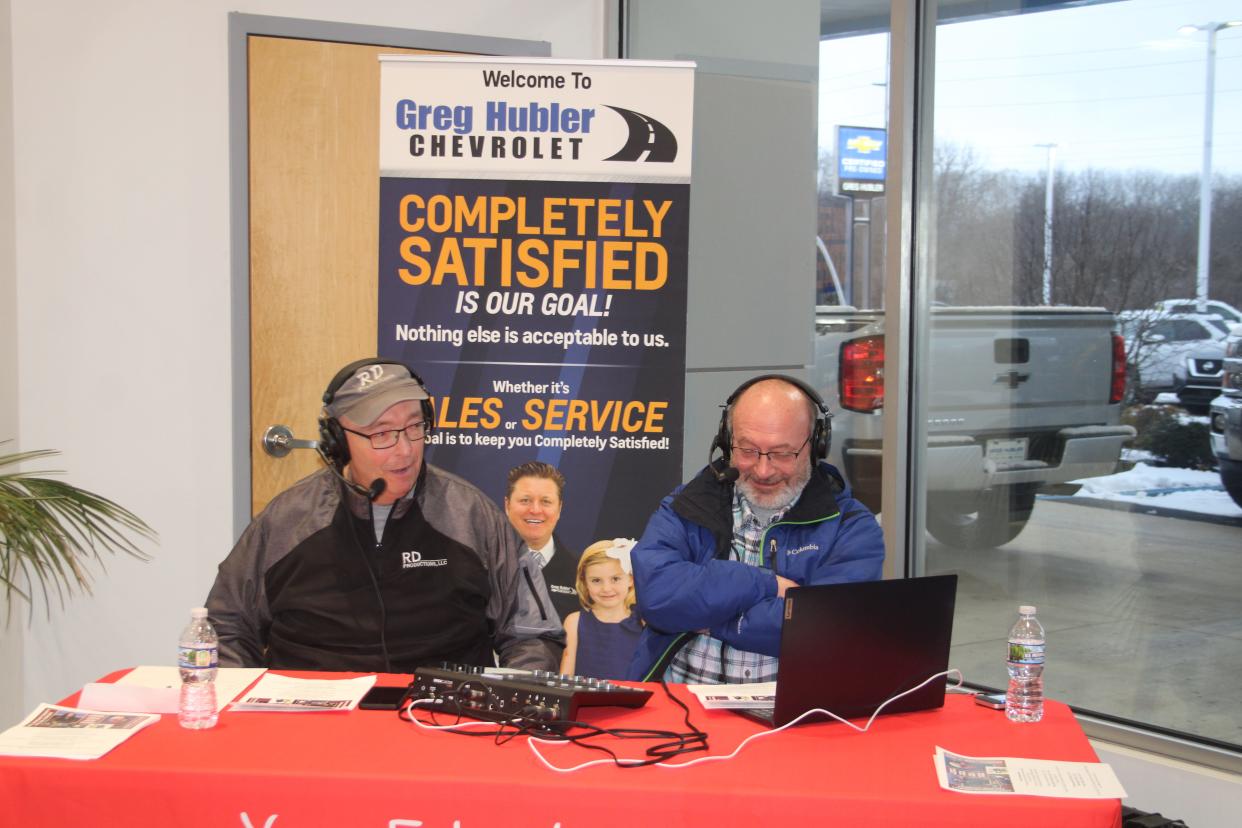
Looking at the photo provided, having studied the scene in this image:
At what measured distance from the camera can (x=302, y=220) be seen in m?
3.74

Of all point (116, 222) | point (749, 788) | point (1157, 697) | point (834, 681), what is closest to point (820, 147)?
point (1157, 697)

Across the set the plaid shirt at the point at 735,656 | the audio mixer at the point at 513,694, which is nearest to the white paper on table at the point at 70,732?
the audio mixer at the point at 513,694

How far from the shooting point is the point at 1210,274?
304cm

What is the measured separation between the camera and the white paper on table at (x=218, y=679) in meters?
2.05

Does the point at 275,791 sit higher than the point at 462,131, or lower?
lower

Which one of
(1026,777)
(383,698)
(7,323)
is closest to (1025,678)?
(1026,777)

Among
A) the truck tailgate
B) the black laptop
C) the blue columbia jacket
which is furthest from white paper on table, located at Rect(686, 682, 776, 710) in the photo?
the truck tailgate

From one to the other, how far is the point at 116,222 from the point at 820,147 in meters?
2.38

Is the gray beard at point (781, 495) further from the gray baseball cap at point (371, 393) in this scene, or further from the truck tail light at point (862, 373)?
the truck tail light at point (862, 373)

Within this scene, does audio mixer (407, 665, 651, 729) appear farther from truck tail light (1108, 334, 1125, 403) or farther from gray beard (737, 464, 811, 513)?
truck tail light (1108, 334, 1125, 403)

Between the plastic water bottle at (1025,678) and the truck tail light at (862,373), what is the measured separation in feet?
6.02

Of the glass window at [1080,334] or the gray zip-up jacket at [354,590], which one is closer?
the gray zip-up jacket at [354,590]

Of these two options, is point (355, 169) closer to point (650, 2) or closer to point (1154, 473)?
point (650, 2)

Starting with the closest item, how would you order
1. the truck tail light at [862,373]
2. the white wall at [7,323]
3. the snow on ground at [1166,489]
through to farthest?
1. the snow on ground at [1166,489]
2. the white wall at [7,323]
3. the truck tail light at [862,373]
